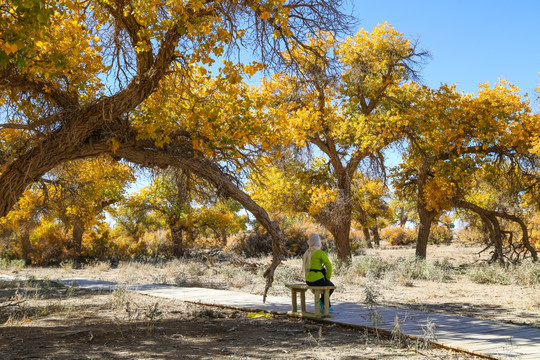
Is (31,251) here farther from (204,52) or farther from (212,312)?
(204,52)

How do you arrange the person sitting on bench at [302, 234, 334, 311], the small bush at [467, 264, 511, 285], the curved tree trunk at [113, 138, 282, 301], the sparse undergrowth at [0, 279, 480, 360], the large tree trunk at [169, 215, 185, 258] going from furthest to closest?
the large tree trunk at [169, 215, 185, 258] → the small bush at [467, 264, 511, 285] → the curved tree trunk at [113, 138, 282, 301] → the person sitting on bench at [302, 234, 334, 311] → the sparse undergrowth at [0, 279, 480, 360]

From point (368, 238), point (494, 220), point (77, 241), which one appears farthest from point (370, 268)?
point (368, 238)

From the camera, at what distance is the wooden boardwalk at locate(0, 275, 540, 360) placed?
17.2 ft

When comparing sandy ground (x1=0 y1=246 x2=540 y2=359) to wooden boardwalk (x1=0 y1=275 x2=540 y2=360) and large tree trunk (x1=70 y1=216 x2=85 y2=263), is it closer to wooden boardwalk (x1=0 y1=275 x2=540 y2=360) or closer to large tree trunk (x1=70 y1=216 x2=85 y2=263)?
wooden boardwalk (x1=0 y1=275 x2=540 y2=360)

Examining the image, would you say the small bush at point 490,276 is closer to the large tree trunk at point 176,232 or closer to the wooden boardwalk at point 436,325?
the wooden boardwalk at point 436,325

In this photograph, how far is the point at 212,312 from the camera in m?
8.34

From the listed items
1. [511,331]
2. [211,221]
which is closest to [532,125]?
[511,331]

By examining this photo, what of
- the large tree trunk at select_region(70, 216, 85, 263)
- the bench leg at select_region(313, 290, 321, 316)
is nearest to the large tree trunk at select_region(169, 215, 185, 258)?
the large tree trunk at select_region(70, 216, 85, 263)

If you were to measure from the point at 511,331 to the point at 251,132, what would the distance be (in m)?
4.79

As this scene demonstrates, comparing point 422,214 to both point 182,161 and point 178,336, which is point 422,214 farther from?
point 178,336

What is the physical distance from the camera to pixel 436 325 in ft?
21.7

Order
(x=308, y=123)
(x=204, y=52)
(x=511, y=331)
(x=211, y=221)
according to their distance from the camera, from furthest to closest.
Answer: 1. (x=211, y=221)
2. (x=308, y=123)
3. (x=204, y=52)
4. (x=511, y=331)

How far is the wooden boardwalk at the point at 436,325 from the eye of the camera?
17.2 ft

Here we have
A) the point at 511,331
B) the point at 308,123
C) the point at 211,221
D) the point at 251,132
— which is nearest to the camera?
the point at 511,331
